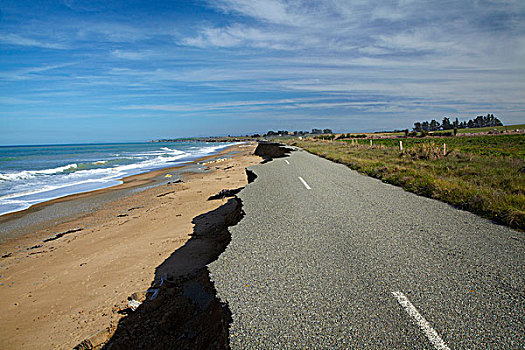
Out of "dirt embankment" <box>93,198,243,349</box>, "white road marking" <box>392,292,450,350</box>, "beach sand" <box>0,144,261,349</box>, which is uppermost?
"white road marking" <box>392,292,450,350</box>

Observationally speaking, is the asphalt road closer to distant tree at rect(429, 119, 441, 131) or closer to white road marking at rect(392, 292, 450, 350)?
white road marking at rect(392, 292, 450, 350)

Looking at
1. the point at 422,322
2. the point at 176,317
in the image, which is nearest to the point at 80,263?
the point at 176,317

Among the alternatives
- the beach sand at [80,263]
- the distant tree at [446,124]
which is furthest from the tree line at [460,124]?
the beach sand at [80,263]

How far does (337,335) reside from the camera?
2.49m

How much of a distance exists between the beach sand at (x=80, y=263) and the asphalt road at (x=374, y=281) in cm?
187

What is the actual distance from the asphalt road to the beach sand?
187cm

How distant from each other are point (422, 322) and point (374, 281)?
738 mm

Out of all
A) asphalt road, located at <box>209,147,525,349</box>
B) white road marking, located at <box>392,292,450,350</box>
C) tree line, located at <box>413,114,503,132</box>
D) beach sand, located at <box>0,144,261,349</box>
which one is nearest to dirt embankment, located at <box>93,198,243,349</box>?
beach sand, located at <box>0,144,261,349</box>

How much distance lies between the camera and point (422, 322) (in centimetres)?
259

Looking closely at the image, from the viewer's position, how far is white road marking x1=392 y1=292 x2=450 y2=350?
233 centimetres

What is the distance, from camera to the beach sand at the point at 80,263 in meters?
4.09

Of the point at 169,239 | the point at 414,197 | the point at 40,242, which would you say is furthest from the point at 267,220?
the point at 40,242

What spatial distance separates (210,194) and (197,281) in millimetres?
7885

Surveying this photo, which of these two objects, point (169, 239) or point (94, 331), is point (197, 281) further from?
point (169, 239)
